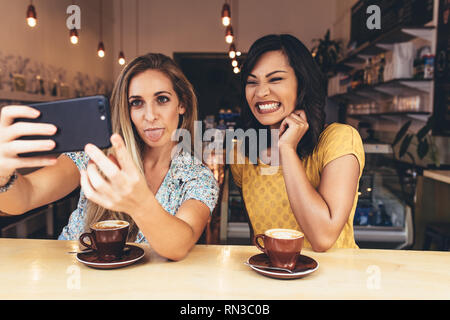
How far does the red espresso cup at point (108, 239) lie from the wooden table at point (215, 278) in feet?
0.14

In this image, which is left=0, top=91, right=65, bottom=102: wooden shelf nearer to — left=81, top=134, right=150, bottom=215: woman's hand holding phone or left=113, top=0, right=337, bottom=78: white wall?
left=113, top=0, right=337, bottom=78: white wall

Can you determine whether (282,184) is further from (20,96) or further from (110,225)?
(20,96)

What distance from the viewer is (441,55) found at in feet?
10.6

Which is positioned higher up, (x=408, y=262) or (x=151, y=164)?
(x=151, y=164)

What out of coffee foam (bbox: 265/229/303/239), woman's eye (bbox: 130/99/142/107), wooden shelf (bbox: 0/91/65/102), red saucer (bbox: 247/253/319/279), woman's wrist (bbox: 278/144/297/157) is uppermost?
wooden shelf (bbox: 0/91/65/102)

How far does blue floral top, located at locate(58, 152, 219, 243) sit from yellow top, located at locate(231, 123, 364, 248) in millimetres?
229

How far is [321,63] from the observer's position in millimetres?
6152

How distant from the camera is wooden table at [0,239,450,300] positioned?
2.49 ft

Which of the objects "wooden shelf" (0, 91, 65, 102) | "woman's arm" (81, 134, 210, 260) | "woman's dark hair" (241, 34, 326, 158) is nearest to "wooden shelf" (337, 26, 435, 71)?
"woman's dark hair" (241, 34, 326, 158)

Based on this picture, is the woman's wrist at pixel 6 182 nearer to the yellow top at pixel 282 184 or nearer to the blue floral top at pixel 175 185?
the blue floral top at pixel 175 185

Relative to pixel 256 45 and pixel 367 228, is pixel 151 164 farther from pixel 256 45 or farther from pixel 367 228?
pixel 367 228

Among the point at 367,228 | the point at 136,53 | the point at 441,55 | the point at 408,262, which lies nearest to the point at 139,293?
the point at 408,262

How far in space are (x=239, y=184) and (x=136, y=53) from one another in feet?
20.2

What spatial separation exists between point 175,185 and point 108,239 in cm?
48
